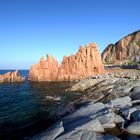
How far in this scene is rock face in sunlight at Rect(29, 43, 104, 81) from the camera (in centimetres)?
9437

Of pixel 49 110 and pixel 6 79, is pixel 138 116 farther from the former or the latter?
pixel 6 79

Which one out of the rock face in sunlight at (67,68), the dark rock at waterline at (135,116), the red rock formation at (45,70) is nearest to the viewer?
the dark rock at waterline at (135,116)

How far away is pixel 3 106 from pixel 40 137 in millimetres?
23188

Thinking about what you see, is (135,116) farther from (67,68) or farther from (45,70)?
(45,70)

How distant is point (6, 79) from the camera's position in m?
95.2

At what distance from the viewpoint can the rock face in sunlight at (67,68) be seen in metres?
94.4

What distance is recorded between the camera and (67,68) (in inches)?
3740

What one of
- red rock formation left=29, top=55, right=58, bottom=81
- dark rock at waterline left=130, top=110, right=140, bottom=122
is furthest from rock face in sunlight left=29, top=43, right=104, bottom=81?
dark rock at waterline left=130, top=110, right=140, bottom=122

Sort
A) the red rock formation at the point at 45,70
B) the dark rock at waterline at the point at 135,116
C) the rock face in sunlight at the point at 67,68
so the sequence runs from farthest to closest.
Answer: the red rock formation at the point at 45,70 → the rock face in sunlight at the point at 67,68 → the dark rock at waterline at the point at 135,116

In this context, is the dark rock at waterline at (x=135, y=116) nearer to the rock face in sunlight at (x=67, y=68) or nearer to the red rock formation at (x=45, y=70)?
the rock face in sunlight at (x=67, y=68)

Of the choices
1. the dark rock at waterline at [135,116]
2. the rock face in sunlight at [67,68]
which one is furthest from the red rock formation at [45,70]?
the dark rock at waterline at [135,116]

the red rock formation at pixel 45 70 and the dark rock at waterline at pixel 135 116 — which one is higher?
the red rock formation at pixel 45 70

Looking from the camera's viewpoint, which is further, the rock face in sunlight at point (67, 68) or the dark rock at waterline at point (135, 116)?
the rock face in sunlight at point (67, 68)

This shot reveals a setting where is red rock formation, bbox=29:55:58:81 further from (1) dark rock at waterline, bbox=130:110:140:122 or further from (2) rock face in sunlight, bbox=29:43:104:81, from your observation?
(1) dark rock at waterline, bbox=130:110:140:122
